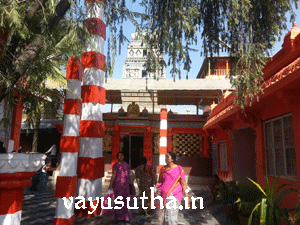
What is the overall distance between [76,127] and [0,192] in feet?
9.96

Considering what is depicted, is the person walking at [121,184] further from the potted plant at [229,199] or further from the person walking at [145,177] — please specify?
the potted plant at [229,199]

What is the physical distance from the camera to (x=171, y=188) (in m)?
3.80

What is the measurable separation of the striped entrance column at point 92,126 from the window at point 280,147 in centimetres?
419

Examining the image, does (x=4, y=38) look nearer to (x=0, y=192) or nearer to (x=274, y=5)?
(x=0, y=192)

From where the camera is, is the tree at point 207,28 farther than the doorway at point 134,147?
No

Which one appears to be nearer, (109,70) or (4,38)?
(4,38)

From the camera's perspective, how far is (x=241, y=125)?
24.7ft

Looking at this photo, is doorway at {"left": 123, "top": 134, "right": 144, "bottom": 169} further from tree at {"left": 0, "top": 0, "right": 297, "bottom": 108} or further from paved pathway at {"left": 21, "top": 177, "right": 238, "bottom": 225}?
tree at {"left": 0, "top": 0, "right": 297, "bottom": 108}

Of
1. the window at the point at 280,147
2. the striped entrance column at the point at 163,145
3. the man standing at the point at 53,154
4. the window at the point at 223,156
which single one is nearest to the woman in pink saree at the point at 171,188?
the window at the point at 280,147

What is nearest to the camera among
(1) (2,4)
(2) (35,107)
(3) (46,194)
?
(1) (2,4)

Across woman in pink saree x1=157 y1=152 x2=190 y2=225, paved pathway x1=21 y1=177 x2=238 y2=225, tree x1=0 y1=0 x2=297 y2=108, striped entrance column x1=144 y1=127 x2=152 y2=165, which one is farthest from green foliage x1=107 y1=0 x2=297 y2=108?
striped entrance column x1=144 y1=127 x2=152 y2=165

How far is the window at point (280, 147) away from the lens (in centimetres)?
482

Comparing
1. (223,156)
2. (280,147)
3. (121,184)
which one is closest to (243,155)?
(223,156)

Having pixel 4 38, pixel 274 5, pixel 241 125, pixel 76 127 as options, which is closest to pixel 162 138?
pixel 241 125
